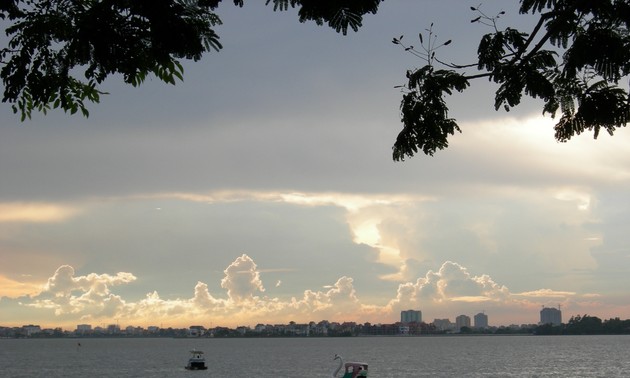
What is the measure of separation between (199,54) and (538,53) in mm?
3762

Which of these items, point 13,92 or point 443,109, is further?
point 443,109

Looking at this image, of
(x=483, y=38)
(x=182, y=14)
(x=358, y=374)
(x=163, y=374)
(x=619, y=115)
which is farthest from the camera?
(x=163, y=374)

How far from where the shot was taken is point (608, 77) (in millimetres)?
7953

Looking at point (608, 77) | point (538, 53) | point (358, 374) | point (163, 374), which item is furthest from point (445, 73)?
point (163, 374)

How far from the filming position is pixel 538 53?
8781 mm

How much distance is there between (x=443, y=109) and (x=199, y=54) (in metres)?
2.74

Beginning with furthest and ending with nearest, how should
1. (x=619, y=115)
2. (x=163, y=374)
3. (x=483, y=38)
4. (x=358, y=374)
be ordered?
(x=163, y=374) < (x=358, y=374) < (x=483, y=38) < (x=619, y=115)

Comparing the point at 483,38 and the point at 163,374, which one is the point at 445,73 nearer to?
the point at 483,38

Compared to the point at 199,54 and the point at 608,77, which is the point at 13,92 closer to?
the point at 199,54

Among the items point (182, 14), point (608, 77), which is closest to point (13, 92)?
point (182, 14)

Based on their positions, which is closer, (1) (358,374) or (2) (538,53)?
(2) (538,53)

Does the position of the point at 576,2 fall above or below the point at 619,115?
above

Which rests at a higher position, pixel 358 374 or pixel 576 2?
pixel 576 2

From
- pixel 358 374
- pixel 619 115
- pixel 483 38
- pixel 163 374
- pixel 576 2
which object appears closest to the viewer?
pixel 576 2
